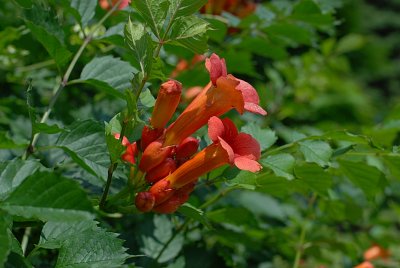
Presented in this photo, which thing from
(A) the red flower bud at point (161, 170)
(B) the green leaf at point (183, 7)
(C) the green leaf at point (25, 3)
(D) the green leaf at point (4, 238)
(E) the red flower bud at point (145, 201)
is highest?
(B) the green leaf at point (183, 7)

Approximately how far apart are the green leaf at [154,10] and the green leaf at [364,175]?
30.7 inches

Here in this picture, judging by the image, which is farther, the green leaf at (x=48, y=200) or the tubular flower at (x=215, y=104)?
the tubular flower at (x=215, y=104)

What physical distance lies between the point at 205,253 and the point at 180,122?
0.88 metres

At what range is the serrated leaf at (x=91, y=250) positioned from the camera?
1.24 meters

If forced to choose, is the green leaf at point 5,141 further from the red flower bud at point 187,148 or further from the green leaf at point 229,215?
the green leaf at point 229,215

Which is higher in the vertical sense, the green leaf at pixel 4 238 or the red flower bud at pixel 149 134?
the green leaf at pixel 4 238

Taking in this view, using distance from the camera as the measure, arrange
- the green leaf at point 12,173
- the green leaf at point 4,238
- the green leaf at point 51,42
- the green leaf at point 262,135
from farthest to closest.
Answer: the green leaf at point 262,135 < the green leaf at point 51,42 < the green leaf at point 12,173 < the green leaf at point 4,238

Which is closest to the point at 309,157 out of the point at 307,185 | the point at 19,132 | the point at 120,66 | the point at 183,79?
the point at 307,185

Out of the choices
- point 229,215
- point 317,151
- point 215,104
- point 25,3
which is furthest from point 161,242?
point 25,3

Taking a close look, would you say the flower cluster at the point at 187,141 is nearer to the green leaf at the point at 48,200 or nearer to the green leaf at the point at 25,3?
the green leaf at the point at 48,200

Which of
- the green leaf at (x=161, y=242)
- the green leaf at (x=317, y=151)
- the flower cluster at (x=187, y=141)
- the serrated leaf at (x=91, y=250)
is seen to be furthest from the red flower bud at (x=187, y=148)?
the green leaf at (x=161, y=242)

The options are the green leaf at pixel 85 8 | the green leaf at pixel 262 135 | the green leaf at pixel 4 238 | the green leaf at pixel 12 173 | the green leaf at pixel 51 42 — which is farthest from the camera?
the green leaf at pixel 85 8

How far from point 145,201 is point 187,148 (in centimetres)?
18

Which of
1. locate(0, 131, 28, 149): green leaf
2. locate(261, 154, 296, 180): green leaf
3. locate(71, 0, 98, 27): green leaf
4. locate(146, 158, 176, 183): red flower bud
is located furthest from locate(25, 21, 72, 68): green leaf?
locate(261, 154, 296, 180): green leaf
